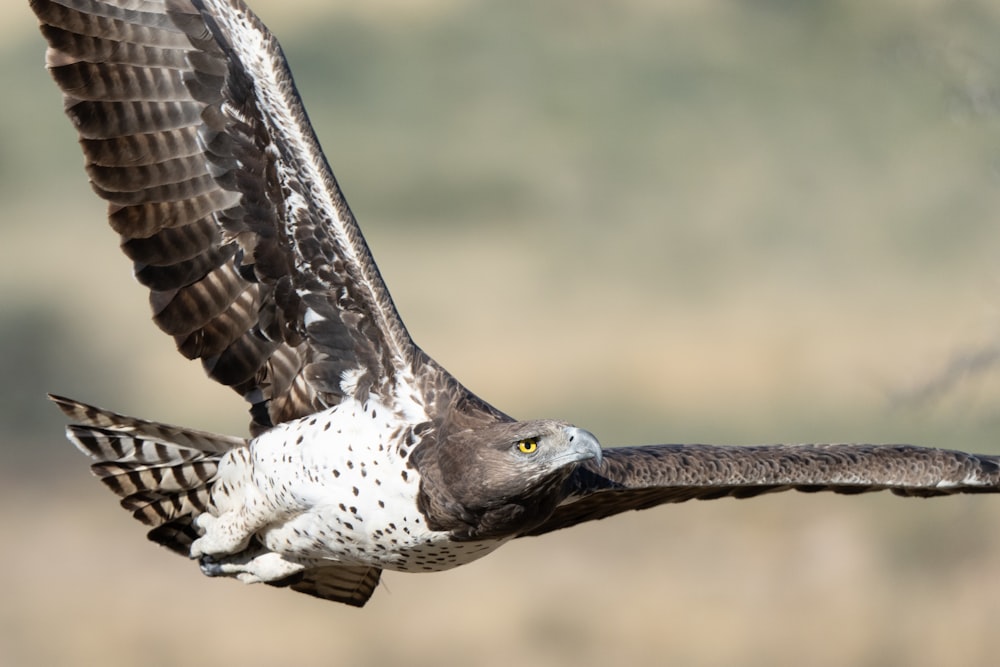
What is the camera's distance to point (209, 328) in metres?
9.83

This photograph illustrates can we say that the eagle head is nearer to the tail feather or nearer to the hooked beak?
the hooked beak

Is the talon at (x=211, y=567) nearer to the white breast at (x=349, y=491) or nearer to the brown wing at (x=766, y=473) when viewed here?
the white breast at (x=349, y=491)

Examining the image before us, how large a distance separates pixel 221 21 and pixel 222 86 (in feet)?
1.22

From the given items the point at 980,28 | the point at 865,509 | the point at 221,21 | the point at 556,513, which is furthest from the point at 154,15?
the point at 865,509

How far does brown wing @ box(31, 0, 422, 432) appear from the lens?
30.4ft

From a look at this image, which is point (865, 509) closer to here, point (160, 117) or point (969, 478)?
point (969, 478)

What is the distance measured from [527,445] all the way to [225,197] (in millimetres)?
2170

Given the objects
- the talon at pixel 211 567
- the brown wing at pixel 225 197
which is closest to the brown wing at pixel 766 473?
the brown wing at pixel 225 197

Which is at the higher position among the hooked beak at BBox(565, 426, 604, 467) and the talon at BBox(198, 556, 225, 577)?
the hooked beak at BBox(565, 426, 604, 467)

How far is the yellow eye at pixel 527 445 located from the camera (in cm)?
870

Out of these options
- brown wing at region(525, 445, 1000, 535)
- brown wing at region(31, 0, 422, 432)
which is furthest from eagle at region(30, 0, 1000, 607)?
brown wing at region(525, 445, 1000, 535)

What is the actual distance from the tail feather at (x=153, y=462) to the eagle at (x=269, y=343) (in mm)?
12

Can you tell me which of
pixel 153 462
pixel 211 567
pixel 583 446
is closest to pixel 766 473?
pixel 583 446

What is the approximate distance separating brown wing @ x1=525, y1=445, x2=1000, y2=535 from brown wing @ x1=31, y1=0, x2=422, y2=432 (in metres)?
1.61
